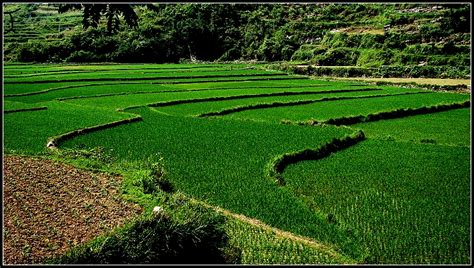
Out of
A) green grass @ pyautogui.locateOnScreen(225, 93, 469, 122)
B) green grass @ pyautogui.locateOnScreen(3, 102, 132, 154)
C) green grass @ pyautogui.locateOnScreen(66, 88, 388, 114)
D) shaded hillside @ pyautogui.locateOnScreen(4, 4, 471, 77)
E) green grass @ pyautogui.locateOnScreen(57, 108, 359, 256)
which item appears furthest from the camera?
shaded hillside @ pyautogui.locateOnScreen(4, 4, 471, 77)

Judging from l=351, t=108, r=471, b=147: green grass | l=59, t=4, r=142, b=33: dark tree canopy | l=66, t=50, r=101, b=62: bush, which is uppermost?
l=59, t=4, r=142, b=33: dark tree canopy

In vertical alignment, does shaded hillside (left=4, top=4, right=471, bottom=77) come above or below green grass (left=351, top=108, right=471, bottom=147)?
above

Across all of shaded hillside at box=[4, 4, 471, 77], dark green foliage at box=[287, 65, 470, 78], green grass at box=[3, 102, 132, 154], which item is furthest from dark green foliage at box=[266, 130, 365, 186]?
shaded hillside at box=[4, 4, 471, 77]

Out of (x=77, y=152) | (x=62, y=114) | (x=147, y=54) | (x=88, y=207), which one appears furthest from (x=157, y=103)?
(x=147, y=54)

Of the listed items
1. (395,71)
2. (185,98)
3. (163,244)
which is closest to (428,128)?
(185,98)

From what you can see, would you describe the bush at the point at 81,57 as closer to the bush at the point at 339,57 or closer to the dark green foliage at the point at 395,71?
the dark green foliage at the point at 395,71

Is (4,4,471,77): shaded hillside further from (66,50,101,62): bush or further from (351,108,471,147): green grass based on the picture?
(351,108,471,147): green grass

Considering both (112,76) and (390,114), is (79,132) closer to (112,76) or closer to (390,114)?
(390,114)
